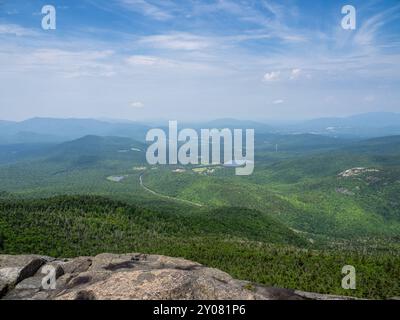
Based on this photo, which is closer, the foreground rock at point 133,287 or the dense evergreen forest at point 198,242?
the foreground rock at point 133,287

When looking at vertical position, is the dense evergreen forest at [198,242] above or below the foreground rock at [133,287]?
below

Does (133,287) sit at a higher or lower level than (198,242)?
higher

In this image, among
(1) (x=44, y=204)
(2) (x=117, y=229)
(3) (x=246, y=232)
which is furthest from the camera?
(3) (x=246, y=232)

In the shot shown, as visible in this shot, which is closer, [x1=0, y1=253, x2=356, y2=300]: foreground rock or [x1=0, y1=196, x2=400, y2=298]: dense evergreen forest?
[x1=0, y1=253, x2=356, y2=300]: foreground rock

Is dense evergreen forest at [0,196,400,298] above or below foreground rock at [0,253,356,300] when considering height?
below

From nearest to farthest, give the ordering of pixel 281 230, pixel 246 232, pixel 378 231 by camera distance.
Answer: pixel 246 232
pixel 281 230
pixel 378 231

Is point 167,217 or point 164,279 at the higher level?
point 164,279

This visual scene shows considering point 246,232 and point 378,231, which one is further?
point 378,231

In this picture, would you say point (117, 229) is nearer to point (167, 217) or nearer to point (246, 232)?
point (167, 217)

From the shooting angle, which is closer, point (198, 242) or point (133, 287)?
point (133, 287)
